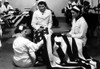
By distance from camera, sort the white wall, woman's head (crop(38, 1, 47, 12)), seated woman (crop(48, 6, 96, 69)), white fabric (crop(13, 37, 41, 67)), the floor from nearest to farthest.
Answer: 1. seated woman (crop(48, 6, 96, 69))
2. white fabric (crop(13, 37, 41, 67))
3. the floor
4. woman's head (crop(38, 1, 47, 12))
5. the white wall

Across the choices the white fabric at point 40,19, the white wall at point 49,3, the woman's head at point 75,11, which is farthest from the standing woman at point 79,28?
the white wall at point 49,3

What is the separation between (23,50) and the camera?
3561 millimetres

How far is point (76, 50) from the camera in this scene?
11.2ft

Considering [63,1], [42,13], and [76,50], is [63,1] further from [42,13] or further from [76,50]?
[76,50]

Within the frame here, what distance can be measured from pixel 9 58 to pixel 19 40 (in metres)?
0.95

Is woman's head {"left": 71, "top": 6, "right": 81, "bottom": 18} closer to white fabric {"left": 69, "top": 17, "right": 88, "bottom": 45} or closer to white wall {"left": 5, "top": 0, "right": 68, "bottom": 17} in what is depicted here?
white fabric {"left": 69, "top": 17, "right": 88, "bottom": 45}

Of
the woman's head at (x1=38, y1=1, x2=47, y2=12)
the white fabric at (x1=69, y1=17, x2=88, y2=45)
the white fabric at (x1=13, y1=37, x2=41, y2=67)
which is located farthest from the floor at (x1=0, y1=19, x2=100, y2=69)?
the woman's head at (x1=38, y1=1, x2=47, y2=12)

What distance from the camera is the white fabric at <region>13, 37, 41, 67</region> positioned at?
3.51 metres

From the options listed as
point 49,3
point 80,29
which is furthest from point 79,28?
point 49,3

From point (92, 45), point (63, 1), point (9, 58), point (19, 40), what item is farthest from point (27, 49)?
point (63, 1)

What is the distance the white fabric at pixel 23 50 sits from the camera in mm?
3514

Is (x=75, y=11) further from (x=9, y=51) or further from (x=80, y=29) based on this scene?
(x=9, y=51)

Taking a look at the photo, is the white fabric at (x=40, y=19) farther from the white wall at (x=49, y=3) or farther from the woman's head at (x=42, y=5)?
the white wall at (x=49, y=3)

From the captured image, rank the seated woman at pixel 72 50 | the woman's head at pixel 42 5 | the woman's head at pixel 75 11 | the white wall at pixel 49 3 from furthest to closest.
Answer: the white wall at pixel 49 3, the woman's head at pixel 42 5, the woman's head at pixel 75 11, the seated woman at pixel 72 50
